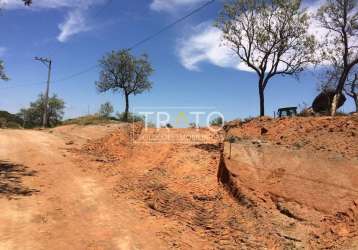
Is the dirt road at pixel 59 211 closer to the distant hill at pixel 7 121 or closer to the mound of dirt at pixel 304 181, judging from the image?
the mound of dirt at pixel 304 181

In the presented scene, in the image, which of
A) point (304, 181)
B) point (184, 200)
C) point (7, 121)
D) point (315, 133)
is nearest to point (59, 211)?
point (184, 200)

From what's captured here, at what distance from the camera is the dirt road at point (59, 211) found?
25.5ft

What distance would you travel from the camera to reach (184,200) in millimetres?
10875

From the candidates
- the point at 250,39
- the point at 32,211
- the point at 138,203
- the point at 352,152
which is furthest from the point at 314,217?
the point at 250,39

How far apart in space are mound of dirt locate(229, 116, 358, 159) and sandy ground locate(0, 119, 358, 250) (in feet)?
2.43

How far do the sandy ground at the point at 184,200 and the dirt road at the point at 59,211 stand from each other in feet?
0.07

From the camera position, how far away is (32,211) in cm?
913

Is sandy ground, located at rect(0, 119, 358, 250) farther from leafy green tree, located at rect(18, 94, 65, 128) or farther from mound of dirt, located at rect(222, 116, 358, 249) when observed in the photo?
leafy green tree, located at rect(18, 94, 65, 128)

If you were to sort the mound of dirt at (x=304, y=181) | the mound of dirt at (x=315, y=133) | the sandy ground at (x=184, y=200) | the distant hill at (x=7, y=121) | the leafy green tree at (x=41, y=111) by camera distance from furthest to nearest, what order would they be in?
1. the leafy green tree at (x=41, y=111)
2. the distant hill at (x=7, y=121)
3. the mound of dirt at (x=315, y=133)
4. the mound of dirt at (x=304, y=181)
5. the sandy ground at (x=184, y=200)

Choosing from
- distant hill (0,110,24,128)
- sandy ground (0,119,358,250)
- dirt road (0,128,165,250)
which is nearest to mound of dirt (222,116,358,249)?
sandy ground (0,119,358,250)

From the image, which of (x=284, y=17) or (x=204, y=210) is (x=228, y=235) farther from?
(x=284, y=17)

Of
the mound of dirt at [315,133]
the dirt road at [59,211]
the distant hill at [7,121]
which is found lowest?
the dirt road at [59,211]

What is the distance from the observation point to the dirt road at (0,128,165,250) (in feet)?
A: 25.5

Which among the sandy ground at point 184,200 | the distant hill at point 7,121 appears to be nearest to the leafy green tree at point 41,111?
the distant hill at point 7,121
